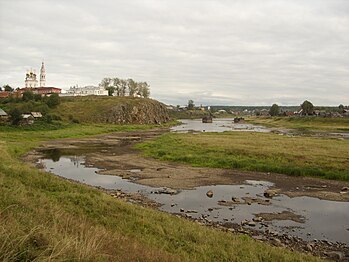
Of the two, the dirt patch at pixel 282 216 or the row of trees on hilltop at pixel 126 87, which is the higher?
Result: the row of trees on hilltop at pixel 126 87

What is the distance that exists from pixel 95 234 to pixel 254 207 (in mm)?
14433

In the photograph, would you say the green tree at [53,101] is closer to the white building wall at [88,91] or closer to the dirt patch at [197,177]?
the white building wall at [88,91]

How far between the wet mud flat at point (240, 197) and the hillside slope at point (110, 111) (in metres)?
85.1

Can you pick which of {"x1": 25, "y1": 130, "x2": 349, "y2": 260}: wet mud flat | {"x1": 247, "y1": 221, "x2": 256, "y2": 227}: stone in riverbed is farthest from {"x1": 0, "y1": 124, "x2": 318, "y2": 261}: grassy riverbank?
{"x1": 25, "y1": 130, "x2": 349, "y2": 260}: wet mud flat

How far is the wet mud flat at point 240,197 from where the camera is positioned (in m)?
17.6

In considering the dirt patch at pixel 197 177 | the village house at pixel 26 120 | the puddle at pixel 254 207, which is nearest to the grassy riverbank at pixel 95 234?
the puddle at pixel 254 207

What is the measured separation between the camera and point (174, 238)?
13531 millimetres

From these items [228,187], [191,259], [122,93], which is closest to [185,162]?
[228,187]

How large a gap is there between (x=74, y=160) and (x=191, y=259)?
117ft

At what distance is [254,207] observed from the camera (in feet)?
73.4

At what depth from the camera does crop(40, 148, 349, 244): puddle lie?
60.8ft

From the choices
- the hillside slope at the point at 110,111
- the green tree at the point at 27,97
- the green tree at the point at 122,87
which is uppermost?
the green tree at the point at 122,87

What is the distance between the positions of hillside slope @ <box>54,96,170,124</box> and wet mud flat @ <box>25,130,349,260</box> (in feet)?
279

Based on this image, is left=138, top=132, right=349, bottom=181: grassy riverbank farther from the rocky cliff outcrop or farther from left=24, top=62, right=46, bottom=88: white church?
left=24, top=62, right=46, bottom=88: white church
